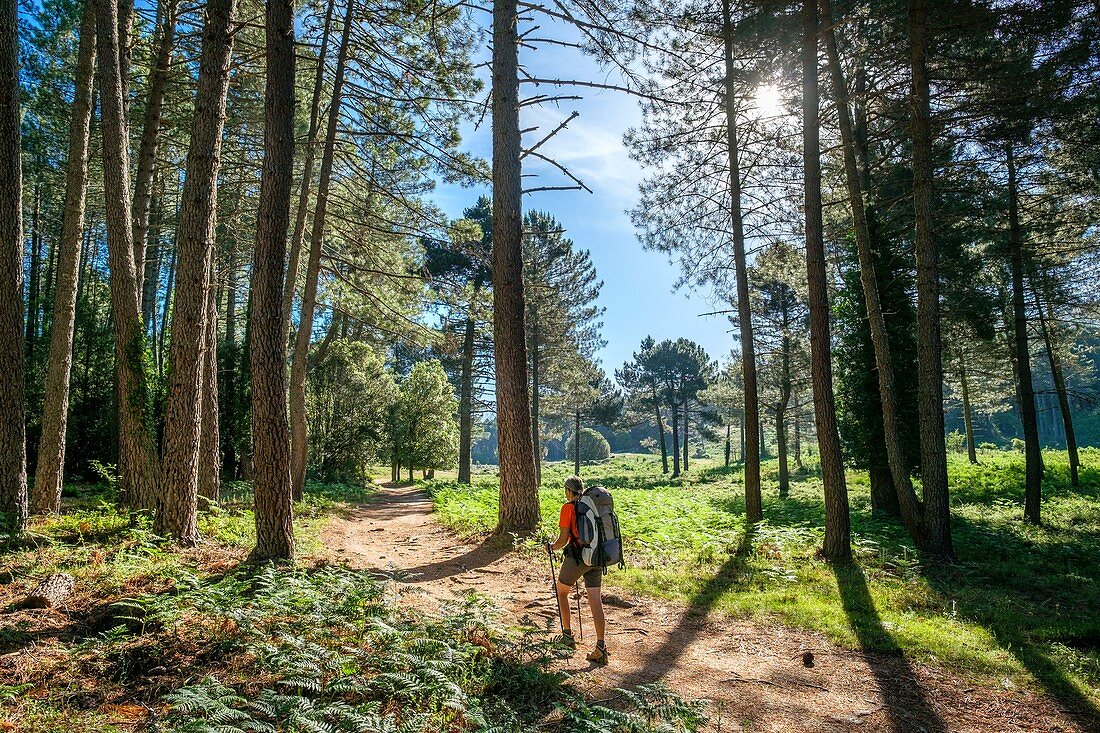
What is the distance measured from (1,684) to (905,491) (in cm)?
1139

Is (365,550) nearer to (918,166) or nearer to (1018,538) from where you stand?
(918,166)

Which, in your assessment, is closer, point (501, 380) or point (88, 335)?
point (501, 380)

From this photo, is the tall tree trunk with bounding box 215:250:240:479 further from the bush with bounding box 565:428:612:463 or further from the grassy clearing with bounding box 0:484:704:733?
the bush with bounding box 565:428:612:463

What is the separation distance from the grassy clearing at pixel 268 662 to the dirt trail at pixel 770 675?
553mm

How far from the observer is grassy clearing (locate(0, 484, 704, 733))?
2926 millimetres

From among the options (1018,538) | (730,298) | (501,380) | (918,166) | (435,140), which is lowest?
(1018,538)

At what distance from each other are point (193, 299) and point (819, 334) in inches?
341

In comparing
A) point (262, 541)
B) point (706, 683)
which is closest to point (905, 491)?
point (706, 683)

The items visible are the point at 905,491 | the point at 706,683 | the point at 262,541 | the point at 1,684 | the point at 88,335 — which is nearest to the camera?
the point at 1,684

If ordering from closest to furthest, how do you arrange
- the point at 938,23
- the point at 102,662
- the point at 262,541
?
the point at 102,662
the point at 262,541
the point at 938,23

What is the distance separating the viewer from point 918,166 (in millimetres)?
8797

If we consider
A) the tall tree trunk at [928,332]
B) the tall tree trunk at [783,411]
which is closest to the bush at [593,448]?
the tall tree trunk at [783,411]

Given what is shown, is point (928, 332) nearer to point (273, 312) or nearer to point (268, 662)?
point (273, 312)

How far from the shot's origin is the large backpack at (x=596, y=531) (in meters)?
4.68
